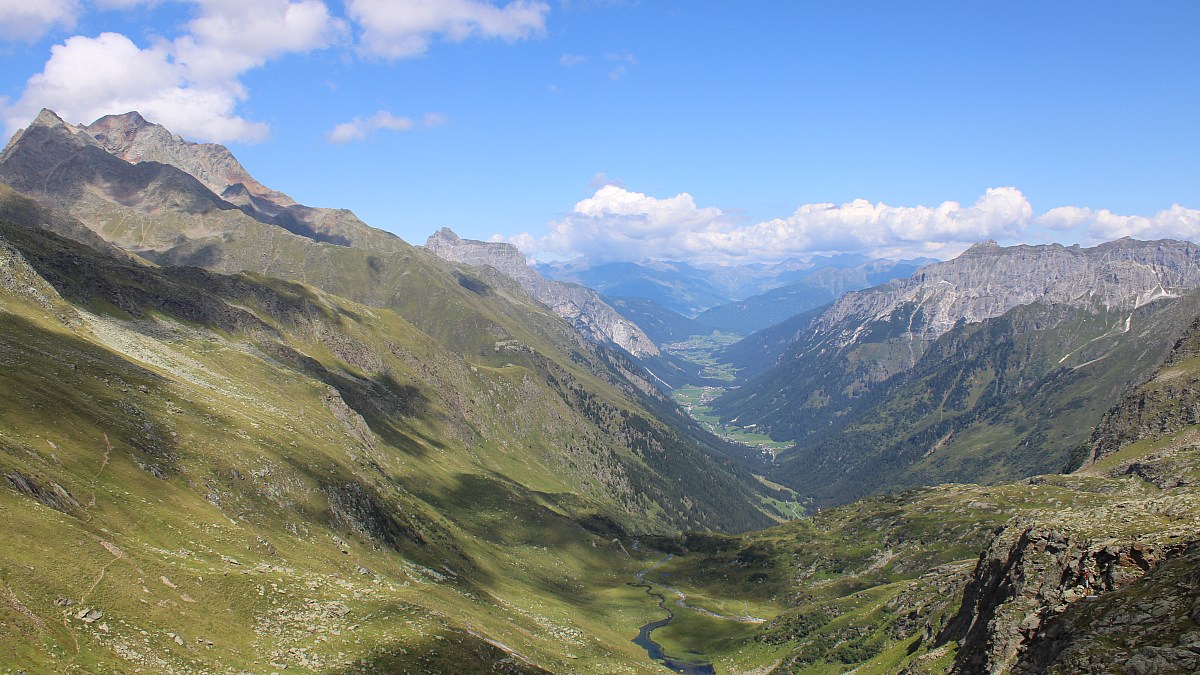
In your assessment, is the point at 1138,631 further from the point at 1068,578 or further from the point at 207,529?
the point at 207,529

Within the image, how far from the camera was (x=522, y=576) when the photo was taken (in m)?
172

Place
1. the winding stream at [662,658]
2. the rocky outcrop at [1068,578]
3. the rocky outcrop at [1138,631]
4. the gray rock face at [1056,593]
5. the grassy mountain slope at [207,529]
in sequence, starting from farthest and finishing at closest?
the winding stream at [662,658] < the grassy mountain slope at [207,529] < the rocky outcrop at [1068,578] < the gray rock face at [1056,593] < the rocky outcrop at [1138,631]

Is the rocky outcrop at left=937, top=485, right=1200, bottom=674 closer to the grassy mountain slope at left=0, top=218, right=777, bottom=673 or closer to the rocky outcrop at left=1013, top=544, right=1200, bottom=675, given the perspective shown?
the rocky outcrop at left=1013, top=544, right=1200, bottom=675

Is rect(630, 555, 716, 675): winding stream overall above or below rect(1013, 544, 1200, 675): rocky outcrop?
below

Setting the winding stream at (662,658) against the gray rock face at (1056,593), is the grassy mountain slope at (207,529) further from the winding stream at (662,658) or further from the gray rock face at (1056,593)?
the gray rock face at (1056,593)

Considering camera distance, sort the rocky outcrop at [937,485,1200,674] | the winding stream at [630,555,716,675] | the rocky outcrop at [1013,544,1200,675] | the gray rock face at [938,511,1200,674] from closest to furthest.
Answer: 1. the rocky outcrop at [1013,544,1200,675]
2. the gray rock face at [938,511,1200,674]
3. the rocky outcrop at [937,485,1200,674]
4. the winding stream at [630,555,716,675]

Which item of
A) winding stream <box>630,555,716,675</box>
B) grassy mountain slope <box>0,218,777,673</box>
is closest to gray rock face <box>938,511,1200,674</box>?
grassy mountain slope <box>0,218,777,673</box>

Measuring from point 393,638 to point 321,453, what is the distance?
219 feet

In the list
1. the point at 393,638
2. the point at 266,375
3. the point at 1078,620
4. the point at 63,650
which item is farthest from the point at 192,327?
the point at 1078,620

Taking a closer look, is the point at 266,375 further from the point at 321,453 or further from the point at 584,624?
the point at 584,624

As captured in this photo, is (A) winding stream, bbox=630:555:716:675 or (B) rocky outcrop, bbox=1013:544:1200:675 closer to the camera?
(B) rocky outcrop, bbox=1013:544:1200:675

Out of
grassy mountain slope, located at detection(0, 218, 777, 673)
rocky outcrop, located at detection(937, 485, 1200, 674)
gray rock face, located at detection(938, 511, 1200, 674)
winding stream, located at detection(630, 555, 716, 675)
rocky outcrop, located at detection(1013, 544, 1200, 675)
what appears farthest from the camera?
winding stream, located at detection(630, 555, 716, 675)

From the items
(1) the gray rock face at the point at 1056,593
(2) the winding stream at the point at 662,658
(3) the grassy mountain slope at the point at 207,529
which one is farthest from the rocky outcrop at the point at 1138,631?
(2) the winding stream at the point at 662,658

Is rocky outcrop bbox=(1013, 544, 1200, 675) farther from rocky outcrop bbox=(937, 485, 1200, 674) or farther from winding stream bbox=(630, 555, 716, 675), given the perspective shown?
winding stream bbox=(630, 555, 716, 675)
